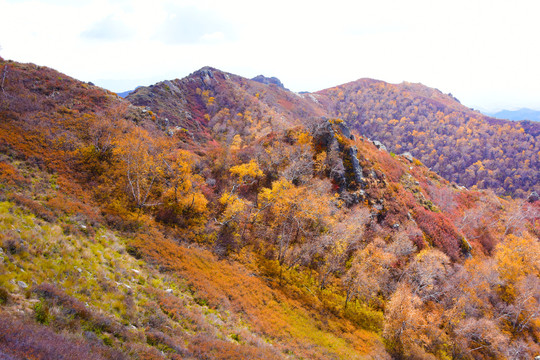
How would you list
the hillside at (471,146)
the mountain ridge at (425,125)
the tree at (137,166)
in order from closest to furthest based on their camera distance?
1. the tree at (137,166)
2. the mountain ridge at (425,125)
3. the hillside at (471,146)

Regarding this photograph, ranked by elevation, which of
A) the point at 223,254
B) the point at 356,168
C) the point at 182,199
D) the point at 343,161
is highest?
the point at 343,161

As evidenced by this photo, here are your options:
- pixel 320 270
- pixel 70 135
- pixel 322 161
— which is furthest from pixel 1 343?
pixel 322 161

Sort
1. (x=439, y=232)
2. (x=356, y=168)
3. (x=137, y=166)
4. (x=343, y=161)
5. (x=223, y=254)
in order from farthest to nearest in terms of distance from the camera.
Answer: (x=343, y=161)
(x=356, y=168)
(x=439, y=232)
(x=223, y=254)
(x=137, y=166)

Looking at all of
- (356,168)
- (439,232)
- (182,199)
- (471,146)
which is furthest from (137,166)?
(471,146)

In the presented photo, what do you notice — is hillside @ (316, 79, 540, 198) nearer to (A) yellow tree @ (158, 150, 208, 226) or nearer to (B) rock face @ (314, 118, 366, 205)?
(B) rock face @ (314, 118, 366, 205)

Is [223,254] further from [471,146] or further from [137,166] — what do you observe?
[471,146]

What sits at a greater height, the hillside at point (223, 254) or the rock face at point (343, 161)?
the rock face at point (343, 161)

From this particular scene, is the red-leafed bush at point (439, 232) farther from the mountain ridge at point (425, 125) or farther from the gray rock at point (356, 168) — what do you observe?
the mountain ridge at point (425, 125)

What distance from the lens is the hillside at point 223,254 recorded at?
11203 millimetres

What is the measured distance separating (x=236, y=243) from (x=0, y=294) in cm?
2495

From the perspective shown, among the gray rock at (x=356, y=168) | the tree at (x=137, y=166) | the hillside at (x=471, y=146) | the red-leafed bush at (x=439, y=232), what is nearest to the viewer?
the tree at (x=137, y=166)

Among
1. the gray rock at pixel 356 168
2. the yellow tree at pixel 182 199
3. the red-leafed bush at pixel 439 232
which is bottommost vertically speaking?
the red-leafed bush at pixel 439 232

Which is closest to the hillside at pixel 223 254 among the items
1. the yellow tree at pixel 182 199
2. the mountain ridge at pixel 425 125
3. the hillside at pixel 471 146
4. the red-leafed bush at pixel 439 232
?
the yellow tree at pixel 182 199

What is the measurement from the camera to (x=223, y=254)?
96.1ft
